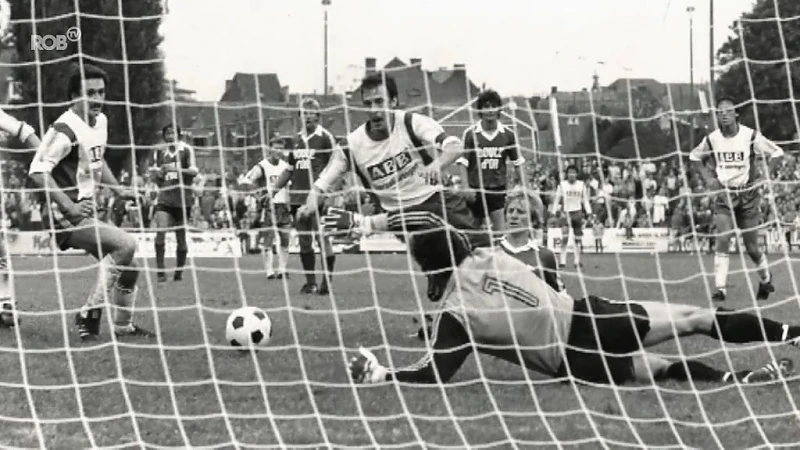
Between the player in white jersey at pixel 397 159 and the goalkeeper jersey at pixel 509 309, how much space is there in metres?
1.60

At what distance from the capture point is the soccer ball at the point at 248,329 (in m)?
6.74

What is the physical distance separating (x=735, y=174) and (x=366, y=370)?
5.98m

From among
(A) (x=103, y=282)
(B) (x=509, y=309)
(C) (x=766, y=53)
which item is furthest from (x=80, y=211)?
(C) (x=766, y=53)

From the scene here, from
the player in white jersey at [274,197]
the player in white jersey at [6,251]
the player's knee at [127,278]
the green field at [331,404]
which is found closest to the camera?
the green field at [331,404]

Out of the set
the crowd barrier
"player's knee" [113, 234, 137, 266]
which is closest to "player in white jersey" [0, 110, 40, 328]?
"player's knee" [113, 234, 137, 266]

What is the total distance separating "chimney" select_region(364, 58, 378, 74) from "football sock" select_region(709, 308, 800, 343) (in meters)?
2.42

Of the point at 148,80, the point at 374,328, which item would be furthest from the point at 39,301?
the point at 374,328

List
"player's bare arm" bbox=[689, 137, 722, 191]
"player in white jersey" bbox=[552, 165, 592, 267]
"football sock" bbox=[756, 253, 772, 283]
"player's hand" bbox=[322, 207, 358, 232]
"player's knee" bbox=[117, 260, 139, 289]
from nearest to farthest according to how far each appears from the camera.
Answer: "player's hand" bbox=[322, 207, 358, 232] → "player's knee" bbox=[117, 260, 139, 289] → "player's bare arm" bbox=[689, 137, 722, 191] → "football sock" bbox=[756, 253, 772, 283] → "player in white jersey" bbox=[552, 165, 592, 267]

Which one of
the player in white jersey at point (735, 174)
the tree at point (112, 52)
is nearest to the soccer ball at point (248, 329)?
the tree at point (112, 52)

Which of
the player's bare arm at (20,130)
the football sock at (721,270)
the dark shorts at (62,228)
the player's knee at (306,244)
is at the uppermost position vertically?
the player's bare arm at (20,130)

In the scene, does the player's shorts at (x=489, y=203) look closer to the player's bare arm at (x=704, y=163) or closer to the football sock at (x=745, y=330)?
the player's bare arm at (x=704, y=163)

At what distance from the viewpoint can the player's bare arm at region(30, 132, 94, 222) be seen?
703 cm

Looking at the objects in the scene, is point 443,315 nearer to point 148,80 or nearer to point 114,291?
point 114,291

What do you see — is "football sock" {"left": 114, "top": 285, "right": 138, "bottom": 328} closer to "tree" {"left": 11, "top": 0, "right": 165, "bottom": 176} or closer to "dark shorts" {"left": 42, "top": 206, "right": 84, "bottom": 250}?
"dark shorts" {"left": 42, "top": 206, "right": 84, "bottom": 250}
